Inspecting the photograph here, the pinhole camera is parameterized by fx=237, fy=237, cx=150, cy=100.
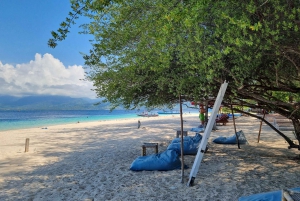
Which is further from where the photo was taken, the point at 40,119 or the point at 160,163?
the point at 40,119

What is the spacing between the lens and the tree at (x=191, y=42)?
3.55 meters

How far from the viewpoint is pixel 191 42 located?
451 centimetres

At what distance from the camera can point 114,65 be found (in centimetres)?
677

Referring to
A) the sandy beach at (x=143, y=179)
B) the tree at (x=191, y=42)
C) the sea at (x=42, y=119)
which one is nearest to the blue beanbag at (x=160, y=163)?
the sandy beach at (x=143, y=179)

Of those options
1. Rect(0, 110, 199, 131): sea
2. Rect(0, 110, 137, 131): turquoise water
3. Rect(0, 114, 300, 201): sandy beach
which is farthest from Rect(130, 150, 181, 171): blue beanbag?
Rect(0, 110, 137, 131): turquoise water

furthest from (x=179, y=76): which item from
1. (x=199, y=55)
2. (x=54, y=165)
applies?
(x=54, y=165)

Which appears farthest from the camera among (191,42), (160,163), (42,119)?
(42,119)

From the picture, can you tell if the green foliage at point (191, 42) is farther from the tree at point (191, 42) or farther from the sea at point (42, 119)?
the sea at point (42, 119)

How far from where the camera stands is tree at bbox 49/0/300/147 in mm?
3555

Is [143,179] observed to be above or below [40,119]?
below

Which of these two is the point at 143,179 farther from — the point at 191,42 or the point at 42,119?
the point at 42,119

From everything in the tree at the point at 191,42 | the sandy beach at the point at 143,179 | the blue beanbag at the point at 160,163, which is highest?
the tree at the point at 191,42

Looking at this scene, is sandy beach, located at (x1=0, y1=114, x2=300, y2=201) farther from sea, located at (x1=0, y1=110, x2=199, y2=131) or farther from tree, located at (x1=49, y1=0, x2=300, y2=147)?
sea, located at (x1=0, y1=110, x2=199, y2=131)

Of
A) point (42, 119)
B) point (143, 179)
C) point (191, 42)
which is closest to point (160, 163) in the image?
point (143, 179)
